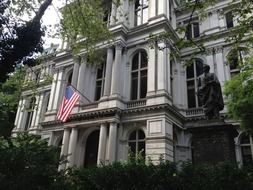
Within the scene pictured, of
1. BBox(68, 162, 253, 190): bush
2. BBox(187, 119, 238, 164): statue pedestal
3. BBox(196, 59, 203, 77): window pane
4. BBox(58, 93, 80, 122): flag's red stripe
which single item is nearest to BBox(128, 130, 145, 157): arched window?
BBox(58, 93, 80, 122): flag's red stripe

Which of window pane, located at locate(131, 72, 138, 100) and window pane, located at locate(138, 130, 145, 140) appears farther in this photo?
window pane, located at locate(131, 72, 138, 100)

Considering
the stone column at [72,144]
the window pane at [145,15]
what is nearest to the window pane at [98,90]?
the stone column at [72,144]

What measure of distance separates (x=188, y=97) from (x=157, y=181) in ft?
54.3

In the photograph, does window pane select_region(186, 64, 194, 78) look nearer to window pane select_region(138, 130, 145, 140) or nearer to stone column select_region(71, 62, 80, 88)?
window pane select_region(138, 130, 145, 140)

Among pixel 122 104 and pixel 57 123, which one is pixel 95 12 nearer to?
pixel 122 104

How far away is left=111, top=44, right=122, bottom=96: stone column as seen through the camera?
67.4 ft

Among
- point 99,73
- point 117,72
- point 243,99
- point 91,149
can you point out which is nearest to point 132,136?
point 91,149

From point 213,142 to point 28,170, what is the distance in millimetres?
6331

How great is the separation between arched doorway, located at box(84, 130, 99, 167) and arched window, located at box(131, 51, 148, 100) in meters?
4.80

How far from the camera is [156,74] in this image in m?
20.2

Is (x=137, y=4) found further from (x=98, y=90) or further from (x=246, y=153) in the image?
(x=246, y=153)

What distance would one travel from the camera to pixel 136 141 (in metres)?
19.5

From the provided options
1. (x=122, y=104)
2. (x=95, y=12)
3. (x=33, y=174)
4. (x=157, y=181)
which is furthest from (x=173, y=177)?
(x=122, y=104)

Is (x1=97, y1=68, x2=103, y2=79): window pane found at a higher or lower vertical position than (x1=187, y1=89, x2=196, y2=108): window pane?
higher
